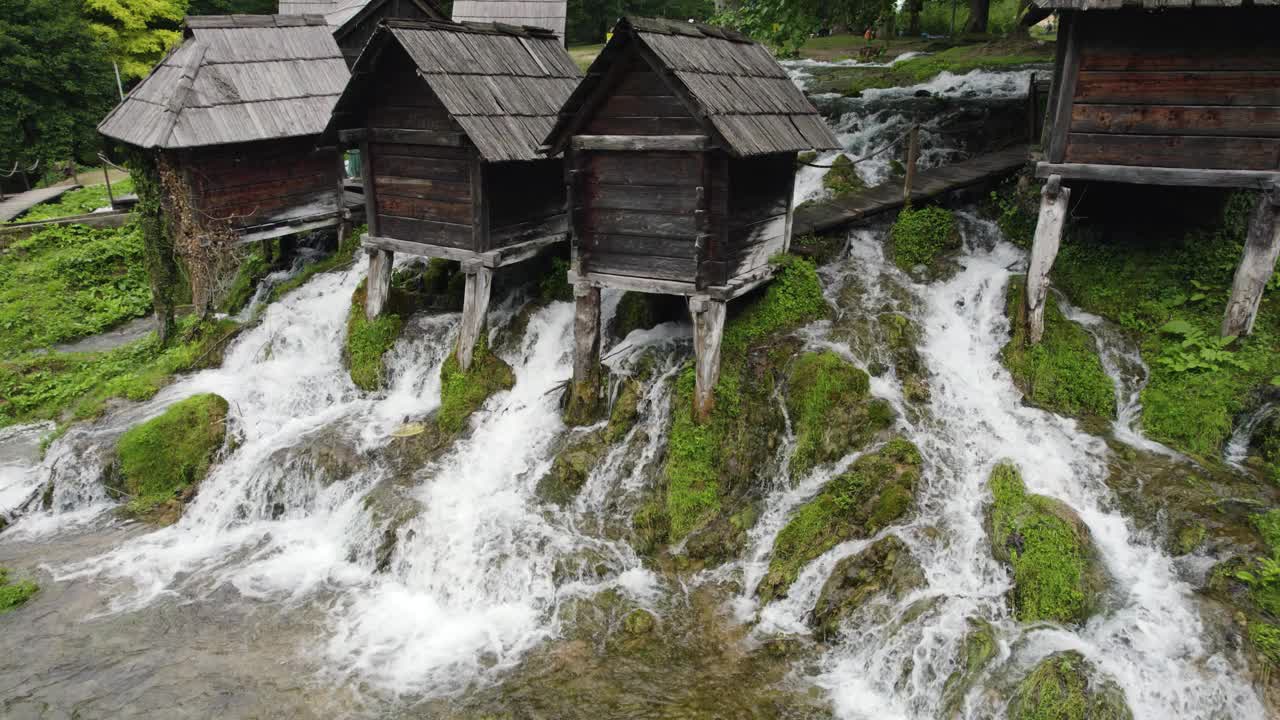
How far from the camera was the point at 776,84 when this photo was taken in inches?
453

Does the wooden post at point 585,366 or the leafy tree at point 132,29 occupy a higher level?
the leafy tree at point 132,29

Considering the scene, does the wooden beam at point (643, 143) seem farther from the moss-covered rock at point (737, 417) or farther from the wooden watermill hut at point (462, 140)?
the moss-covered rock at point (737, 417)

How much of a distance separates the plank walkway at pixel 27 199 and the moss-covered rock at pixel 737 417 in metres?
22.1

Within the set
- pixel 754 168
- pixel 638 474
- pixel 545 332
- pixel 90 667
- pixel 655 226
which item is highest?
pixel 754 168

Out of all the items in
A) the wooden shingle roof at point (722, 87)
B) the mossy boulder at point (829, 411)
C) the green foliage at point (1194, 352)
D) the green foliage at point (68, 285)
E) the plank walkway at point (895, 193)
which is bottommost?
the green foliage at point (68, 285)

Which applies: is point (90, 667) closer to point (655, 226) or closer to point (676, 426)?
point (676, 426)

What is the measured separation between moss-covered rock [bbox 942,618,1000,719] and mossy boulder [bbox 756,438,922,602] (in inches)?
63.0

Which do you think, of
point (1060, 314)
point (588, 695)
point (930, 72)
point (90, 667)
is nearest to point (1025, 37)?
point (930, 72)

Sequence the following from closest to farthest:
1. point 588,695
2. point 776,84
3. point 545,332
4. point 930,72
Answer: point 588,695
point 776,84
point 545,332
point 930,72

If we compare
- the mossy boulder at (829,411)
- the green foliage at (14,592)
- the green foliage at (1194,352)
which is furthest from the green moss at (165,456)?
the green foliage at (1194,352)

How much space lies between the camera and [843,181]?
16.2 m

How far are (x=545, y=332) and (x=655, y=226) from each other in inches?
138

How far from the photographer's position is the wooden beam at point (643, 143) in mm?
10047

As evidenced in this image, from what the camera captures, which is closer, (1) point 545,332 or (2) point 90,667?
(2) point 90,667
